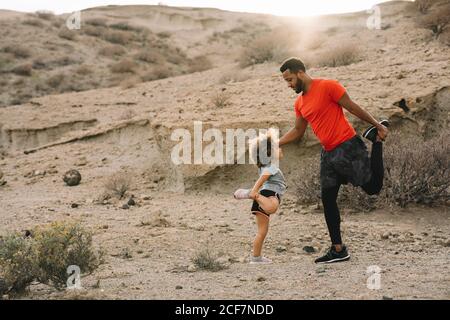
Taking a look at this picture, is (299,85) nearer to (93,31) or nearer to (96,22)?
(93,31)

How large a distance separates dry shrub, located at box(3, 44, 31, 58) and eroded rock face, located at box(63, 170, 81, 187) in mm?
13663

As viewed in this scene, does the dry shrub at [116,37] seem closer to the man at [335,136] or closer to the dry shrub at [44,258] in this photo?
the man at [335,136]

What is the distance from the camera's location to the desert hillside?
4230 millimetres

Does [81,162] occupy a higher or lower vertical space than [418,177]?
lower

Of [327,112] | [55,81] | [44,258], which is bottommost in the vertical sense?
Result: [44,258]

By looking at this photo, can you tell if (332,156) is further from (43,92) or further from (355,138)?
(43,92)

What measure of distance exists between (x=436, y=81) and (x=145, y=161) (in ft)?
16.7

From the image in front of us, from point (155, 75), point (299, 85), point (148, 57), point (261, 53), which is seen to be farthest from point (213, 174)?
point (148, 57)

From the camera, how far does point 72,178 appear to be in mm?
9750

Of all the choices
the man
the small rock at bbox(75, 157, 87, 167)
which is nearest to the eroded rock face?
the small rock at bbox(75, 157, 87, 167)

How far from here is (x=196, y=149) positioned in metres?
8.71

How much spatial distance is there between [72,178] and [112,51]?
16.5 m

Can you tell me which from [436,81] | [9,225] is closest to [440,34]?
[436,81]
